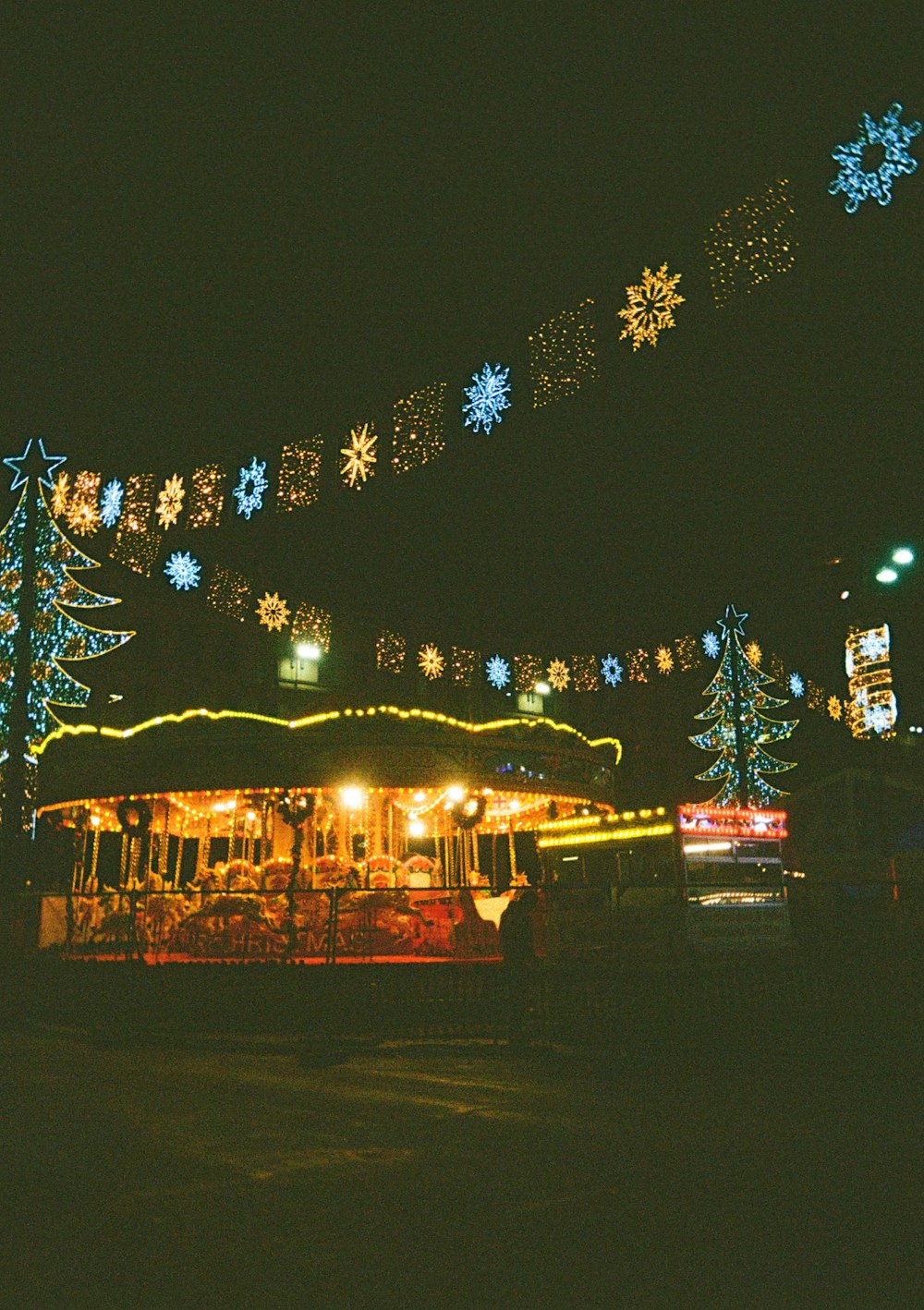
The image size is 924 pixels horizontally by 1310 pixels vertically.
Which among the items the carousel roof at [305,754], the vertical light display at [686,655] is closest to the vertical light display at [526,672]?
the vertical light display at [686,655]

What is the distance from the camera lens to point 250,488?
50.2 ft

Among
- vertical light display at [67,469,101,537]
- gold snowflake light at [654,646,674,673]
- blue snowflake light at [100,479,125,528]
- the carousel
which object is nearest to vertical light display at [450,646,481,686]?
the carousel

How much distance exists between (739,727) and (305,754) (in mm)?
20864

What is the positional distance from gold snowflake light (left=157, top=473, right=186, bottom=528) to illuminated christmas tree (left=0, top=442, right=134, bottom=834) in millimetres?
8500

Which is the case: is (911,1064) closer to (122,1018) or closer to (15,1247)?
(15,1247)

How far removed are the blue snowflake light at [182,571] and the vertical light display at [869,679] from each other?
43.2 ft

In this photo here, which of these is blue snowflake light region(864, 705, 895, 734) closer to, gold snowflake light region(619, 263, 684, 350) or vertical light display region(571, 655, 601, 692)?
vertical light display region(571, 655, 601, 692)

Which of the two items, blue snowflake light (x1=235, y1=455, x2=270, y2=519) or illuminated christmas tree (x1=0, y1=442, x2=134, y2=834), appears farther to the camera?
illuminated christmas tree (x1=0, y1=442, x2=134, y2=834)

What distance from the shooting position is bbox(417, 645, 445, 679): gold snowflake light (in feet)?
82.2

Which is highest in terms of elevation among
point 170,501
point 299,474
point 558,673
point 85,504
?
point 85,504

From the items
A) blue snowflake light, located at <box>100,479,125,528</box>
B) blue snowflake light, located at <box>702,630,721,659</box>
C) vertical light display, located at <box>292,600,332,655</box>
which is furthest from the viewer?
blue snowflake light, located at <box>702,630,721,659</box>

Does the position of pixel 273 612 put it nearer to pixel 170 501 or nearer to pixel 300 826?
pixel 300 826

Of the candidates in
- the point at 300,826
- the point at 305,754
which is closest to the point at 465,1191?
the point at 305,754

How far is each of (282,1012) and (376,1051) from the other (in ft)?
9.13
